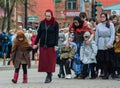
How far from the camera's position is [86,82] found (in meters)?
16.8

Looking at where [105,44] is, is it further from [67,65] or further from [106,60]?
A: [67,65]

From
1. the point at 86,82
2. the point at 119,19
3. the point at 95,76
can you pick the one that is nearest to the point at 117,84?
the point at 86,82

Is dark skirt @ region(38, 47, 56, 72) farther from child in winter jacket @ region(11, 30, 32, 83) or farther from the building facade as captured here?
the building facade

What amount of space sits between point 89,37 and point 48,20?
1749 mm

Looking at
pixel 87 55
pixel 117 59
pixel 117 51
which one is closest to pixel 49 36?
pixel 87 55

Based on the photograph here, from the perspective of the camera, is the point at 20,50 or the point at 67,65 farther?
the point at 67,65

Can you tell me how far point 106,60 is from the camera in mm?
17938

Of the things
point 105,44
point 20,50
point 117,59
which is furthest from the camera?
point 117,59

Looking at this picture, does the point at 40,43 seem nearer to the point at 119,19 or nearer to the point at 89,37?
the point at 89,37

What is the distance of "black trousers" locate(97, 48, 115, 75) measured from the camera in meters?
17.9

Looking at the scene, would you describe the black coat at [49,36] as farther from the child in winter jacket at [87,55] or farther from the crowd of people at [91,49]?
the child in winter jacket at [87,55]

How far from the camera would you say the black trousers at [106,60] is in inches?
706

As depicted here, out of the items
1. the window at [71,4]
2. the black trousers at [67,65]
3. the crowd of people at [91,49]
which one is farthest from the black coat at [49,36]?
the window at [71,4]

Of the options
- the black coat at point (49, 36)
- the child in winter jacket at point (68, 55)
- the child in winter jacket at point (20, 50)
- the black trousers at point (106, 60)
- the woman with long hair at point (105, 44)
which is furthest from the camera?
the child in winter jacket at point (68, 55)
